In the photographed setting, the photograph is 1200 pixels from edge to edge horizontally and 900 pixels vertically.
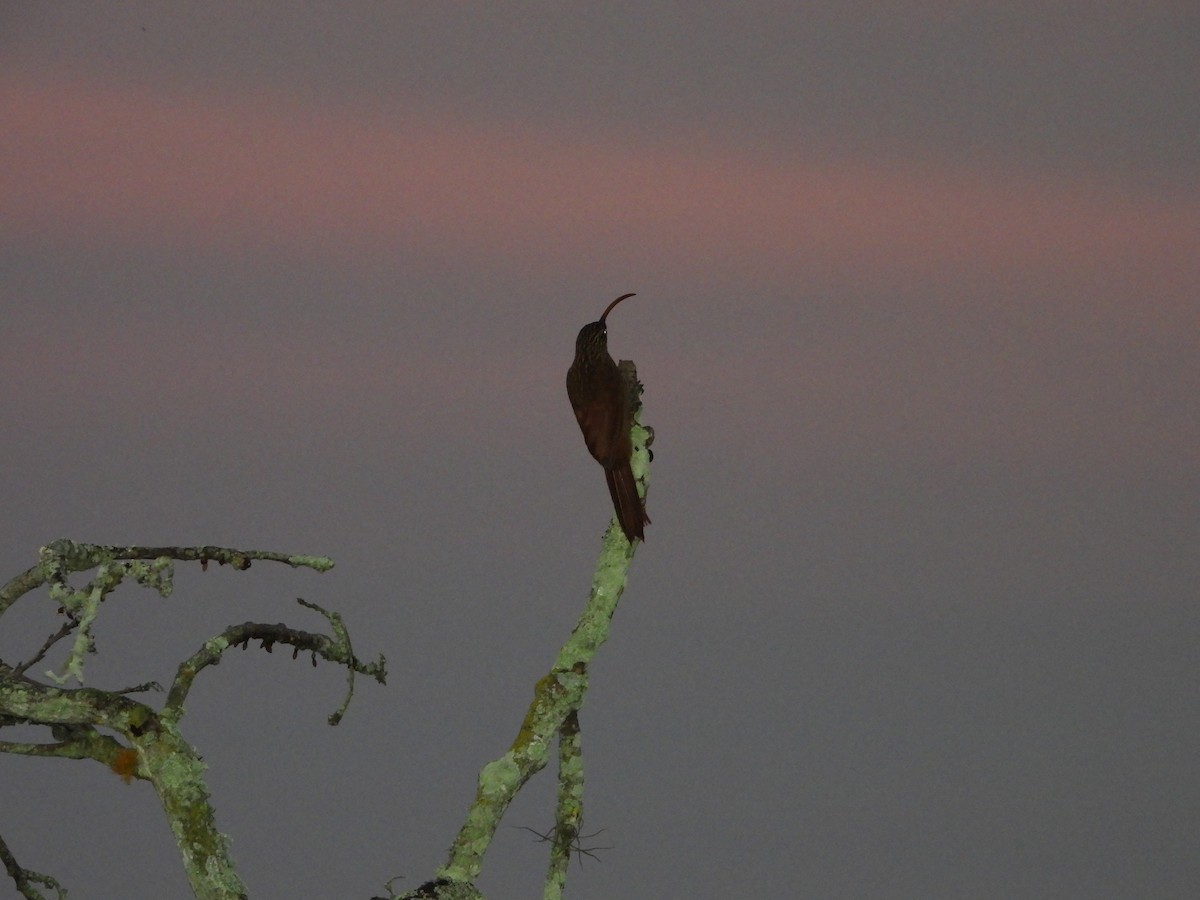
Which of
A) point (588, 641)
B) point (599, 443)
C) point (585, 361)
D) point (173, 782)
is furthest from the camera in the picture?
point (585, 361)

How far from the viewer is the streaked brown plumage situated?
7688mm

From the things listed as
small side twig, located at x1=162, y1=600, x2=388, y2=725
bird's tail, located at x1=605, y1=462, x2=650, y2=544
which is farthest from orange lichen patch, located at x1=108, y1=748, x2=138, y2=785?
bird's tail, located at x1=605, y1=462, x2=650, y2=544

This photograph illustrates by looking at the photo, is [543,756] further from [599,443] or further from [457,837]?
[599,443]

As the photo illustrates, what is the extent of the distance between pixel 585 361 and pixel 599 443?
702 mm

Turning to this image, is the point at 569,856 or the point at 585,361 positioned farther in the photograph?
the point at 585,361

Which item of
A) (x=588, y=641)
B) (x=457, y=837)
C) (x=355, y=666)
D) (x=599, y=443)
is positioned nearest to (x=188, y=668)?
(x=355, y=666)

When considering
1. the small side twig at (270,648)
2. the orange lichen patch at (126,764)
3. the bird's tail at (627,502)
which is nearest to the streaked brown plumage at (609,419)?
the bird's tail at (627,502)

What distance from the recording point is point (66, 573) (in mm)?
6605

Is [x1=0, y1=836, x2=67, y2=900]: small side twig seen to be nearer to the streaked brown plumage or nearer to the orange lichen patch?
the orange lichen patch

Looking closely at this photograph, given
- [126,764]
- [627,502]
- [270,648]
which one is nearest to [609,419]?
[627,502]

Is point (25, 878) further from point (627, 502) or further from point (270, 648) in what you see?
point (627, 502)

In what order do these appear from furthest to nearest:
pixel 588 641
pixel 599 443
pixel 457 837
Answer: pixel 599 443, pixel 588 641, pixel 457 837

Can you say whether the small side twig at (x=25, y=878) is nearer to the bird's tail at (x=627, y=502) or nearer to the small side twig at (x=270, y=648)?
the small side twig at (x=270, y=648)

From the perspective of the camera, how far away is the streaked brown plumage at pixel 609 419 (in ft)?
25.2
